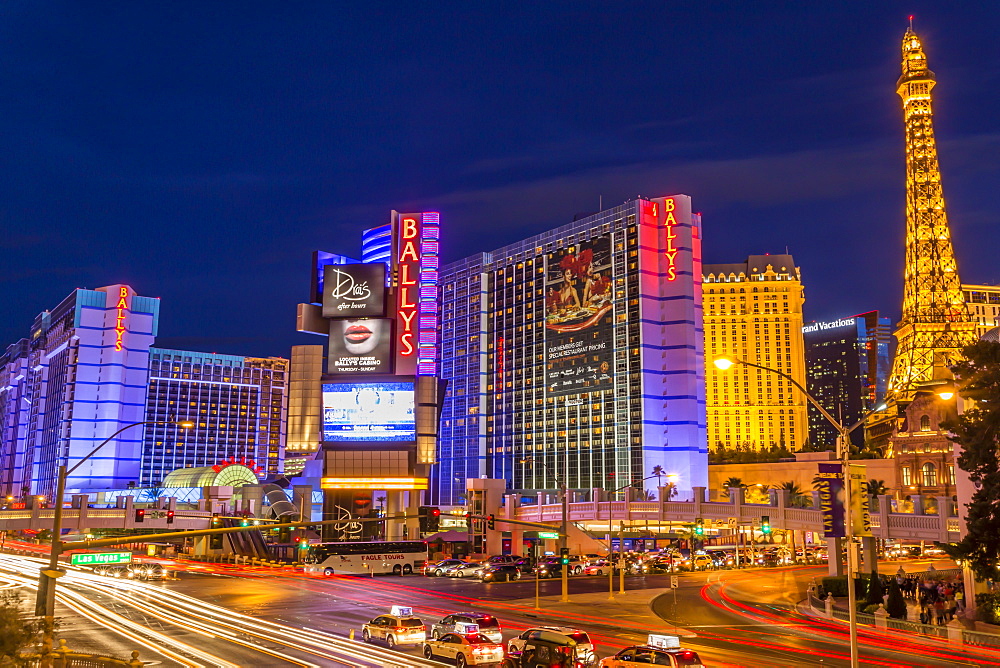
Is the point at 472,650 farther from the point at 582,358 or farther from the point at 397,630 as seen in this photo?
the point at 582,358

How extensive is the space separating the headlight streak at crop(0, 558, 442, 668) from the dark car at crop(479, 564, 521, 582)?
79.8 ft

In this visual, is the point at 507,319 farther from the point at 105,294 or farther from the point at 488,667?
the point at 488,667

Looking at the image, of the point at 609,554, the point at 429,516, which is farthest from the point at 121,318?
the point at 429,516

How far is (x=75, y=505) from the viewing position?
77.9m

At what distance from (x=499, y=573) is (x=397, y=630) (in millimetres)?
35613

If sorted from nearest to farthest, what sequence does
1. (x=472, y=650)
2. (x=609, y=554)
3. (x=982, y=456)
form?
(x=472, y=650) → (x=982, y=456) → (x=609, y=554)

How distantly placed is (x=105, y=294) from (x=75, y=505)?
82.0m

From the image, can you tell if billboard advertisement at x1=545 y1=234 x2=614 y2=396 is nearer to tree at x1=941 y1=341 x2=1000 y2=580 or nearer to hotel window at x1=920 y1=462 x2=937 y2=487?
hotel window at x1=920 y1=462 x2=937 y2=487

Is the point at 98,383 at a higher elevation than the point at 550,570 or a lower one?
higher

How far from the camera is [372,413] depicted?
108 m

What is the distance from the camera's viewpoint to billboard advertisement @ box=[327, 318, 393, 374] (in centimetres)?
10831

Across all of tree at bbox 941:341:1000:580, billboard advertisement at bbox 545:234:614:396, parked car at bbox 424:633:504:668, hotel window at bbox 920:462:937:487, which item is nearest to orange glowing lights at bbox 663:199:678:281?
billboard advertisement at bbox 545:234:614:396

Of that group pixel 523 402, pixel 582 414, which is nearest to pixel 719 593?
pixel 582 414

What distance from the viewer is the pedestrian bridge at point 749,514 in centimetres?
5206
